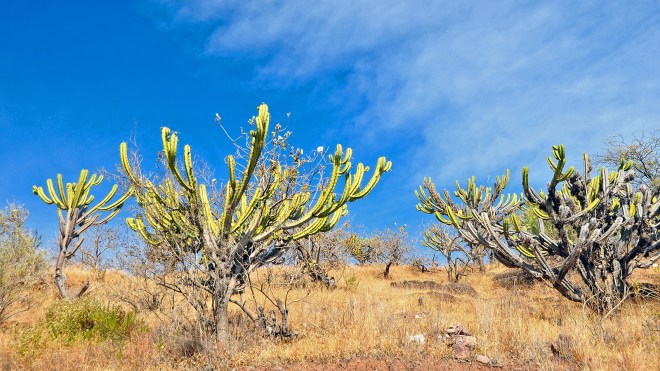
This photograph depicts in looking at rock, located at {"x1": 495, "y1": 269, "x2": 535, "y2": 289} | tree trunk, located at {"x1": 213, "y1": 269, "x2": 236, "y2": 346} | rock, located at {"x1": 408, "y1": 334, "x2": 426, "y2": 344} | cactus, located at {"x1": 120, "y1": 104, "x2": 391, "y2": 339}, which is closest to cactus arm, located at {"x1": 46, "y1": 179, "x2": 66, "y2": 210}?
cactus, located at {"x1": 120, "y1": 104, "x2": 391, "y2": 339}

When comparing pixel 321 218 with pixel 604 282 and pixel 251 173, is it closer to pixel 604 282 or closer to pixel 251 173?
pixel 251 173

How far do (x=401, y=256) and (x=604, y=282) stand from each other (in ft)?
54.9

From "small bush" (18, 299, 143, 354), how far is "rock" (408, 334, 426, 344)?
513 cm

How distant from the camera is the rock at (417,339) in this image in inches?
247

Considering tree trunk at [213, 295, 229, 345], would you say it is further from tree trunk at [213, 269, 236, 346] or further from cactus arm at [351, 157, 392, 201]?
cactus arm at [351, 157, 392, 201]

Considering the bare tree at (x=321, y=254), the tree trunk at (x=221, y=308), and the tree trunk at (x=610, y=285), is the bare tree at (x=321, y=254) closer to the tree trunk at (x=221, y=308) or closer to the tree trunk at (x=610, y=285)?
the tree trunk at (x=221, y=308)

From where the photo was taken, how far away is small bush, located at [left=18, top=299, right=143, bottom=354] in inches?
281

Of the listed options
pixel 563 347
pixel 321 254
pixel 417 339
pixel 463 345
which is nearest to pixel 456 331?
pixel 463 345

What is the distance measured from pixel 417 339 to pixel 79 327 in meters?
6.40

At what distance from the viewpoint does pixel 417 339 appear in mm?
6355

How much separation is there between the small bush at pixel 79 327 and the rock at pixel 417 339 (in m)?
5.13

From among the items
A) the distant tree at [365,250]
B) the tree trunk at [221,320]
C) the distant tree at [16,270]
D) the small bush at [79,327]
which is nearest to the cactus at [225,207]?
the tree trunk at [221,320]

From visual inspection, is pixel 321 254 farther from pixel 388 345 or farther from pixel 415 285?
pixel 388 345

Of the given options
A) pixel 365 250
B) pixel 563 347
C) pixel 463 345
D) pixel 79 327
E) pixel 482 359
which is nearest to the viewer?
pixel 482 359
